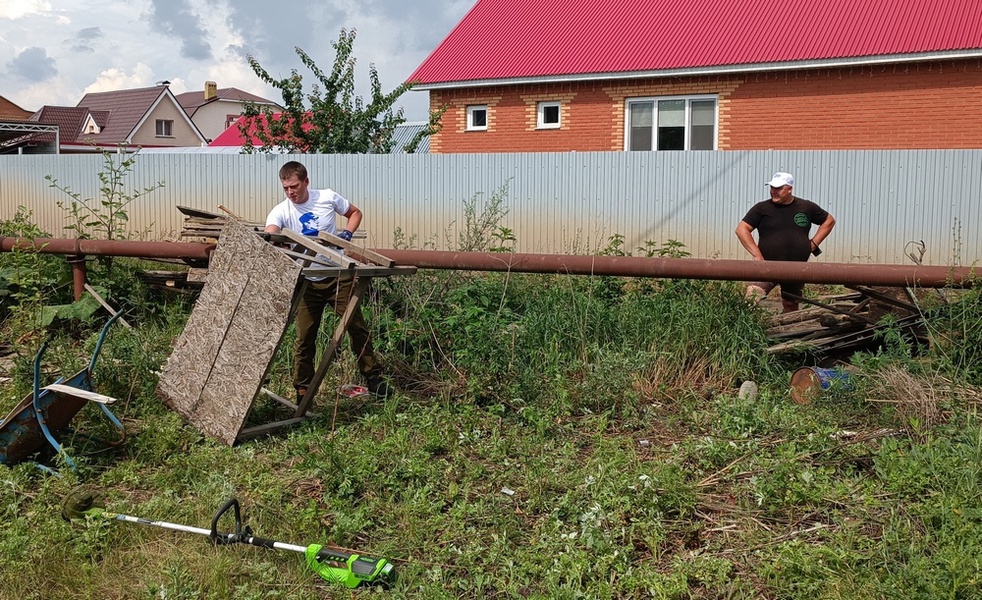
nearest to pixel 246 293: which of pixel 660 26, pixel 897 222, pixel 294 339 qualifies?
pixel 294 339

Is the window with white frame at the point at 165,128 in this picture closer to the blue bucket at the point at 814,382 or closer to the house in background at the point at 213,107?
the house in background at the point at 213,107

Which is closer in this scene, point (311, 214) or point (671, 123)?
point (311, 214)

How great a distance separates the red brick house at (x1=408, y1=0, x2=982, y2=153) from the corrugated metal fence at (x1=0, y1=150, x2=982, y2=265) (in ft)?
14.4

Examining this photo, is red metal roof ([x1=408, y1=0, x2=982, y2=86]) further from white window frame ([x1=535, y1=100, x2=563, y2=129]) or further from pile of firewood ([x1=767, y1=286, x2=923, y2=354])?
pile of firewood ([x1=767, y1=286, x2=923, y2=354])

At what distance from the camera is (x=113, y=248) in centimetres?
769

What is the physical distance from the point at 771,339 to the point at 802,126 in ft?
41.6

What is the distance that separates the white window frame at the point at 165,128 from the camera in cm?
5603

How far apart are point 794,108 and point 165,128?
47181 mm

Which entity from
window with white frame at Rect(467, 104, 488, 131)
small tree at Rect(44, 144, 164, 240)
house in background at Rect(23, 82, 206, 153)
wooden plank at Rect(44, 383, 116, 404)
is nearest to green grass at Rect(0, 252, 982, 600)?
wooden plank at Rect(44, 383, 116, 404)

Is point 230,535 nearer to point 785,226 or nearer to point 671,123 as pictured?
point 785,226

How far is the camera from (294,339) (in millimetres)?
6930

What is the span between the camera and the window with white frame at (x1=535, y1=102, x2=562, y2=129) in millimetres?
20453

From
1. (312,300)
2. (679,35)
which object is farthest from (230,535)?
(679,35)

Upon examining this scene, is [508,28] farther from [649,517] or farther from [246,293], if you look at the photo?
[649,517]
